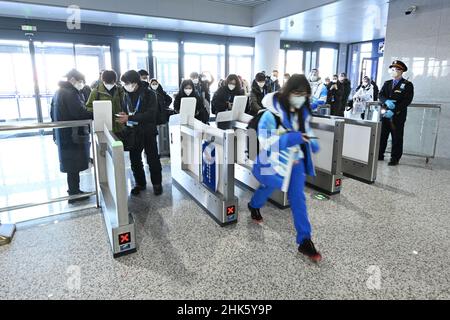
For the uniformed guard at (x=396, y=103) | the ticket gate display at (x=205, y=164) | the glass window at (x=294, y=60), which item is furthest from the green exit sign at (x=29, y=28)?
the glass window at (x=294, y=60)

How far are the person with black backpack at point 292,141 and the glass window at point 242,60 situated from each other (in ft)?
29.6

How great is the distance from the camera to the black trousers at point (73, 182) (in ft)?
11.8

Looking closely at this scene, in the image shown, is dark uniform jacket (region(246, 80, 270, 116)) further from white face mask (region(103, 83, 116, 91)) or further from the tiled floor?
white face mask (region(103, 83, 116, 91))

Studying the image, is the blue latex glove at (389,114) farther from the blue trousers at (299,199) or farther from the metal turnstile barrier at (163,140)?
the metal turnstile barrier at (163,140)

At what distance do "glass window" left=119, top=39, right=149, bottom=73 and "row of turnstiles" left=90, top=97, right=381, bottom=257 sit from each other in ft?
20.1

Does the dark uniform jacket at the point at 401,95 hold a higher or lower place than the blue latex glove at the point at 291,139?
higher

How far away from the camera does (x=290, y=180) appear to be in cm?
244

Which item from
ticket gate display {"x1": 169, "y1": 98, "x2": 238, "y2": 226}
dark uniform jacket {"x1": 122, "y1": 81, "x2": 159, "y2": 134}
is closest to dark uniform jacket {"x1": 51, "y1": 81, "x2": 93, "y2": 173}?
dark uniform jacket {"x1": 122, "y1": 81, "x2": 159, "y2": 134}

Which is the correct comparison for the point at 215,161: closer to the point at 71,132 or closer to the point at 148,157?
the point at 148,157

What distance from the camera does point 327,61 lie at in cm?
1320

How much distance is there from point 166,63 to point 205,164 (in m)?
7.70

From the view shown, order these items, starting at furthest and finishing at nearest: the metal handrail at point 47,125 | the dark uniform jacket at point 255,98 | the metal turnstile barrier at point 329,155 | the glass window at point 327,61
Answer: the glass window at point 327,61
the dark uniform jacket at point 255,98
the metal turnstile barrier at point 329,155
the metal handrail at point 47,125

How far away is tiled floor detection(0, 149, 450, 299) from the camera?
2.14 metres
